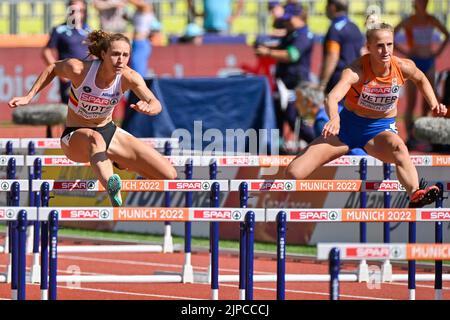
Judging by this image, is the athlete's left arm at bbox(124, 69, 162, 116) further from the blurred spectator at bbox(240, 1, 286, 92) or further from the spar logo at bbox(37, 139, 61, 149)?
the blurred spectator at bbox(240, 1, 286, 92)

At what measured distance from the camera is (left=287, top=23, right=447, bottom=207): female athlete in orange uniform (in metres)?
9.23

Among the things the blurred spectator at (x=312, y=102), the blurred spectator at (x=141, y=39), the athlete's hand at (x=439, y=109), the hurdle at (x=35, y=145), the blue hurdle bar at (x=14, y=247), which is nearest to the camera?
the blue hurdle bar at (x=14, y=247)

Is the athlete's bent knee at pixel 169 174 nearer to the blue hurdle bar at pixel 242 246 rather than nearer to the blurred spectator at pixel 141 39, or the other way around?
the blue hurdle bar at pixel 242 246

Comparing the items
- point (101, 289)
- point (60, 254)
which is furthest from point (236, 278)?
point (60, 254)

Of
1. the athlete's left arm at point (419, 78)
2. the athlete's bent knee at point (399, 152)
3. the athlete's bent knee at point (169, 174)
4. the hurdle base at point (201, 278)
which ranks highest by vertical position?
the athlete's left arm at point (419, 78)

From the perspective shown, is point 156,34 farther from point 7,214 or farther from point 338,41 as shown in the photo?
point 7,214

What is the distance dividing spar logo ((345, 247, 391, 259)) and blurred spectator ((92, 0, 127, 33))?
13526 millimetres

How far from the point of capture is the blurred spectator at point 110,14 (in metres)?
19.4

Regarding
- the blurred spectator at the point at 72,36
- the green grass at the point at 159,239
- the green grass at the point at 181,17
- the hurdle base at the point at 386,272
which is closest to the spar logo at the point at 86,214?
the hurdle base at the point at 386,272

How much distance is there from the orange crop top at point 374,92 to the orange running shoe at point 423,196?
2.75ft

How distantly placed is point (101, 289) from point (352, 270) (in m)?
2.33

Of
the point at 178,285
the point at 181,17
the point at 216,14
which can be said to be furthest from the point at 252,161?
the point at 181,17

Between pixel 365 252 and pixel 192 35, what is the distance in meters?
14.9

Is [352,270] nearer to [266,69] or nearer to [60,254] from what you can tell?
[60,254]
